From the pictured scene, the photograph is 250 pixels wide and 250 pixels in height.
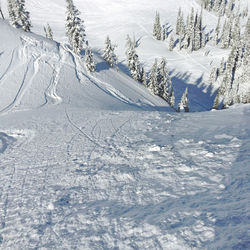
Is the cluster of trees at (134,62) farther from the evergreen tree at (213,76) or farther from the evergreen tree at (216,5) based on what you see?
the evergreen tree at (216,5)

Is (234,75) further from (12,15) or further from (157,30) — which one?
(12,15)

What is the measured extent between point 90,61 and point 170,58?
61363 millimetres

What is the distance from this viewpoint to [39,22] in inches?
4035

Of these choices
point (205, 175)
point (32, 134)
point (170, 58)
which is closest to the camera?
point (205, 175)

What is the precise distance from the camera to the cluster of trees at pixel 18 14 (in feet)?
131

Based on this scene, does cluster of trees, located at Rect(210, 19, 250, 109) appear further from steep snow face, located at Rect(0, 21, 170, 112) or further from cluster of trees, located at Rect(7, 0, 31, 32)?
cluster of trees, located at Rect(7, 0, 31, 32)

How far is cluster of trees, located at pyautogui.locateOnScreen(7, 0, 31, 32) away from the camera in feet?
131

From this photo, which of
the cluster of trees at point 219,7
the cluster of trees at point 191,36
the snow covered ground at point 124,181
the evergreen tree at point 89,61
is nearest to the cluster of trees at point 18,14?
the evergreen tree at point 89,61

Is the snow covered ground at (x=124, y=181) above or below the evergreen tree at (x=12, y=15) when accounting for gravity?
below

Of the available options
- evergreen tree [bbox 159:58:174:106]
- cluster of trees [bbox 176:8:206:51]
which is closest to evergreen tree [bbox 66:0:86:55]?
evergreen tree [bbox 159:58:174:106]

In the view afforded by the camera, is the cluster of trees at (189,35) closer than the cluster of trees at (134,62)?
No

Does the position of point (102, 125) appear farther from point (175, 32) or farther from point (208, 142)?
point (175, 32)

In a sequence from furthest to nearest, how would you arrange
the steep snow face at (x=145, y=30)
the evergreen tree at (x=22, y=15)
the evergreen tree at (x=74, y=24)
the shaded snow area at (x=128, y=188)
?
the steep snow face at (x=145, y=30) < the evergreen tree at (x=22, y=15) < the evergreen tree at (x=74, y=24) < the shaded snow area at (x=128, y=188)

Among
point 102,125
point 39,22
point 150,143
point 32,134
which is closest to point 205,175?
point 150,143
